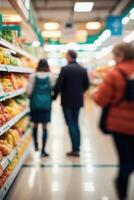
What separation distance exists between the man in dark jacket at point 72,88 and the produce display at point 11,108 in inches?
27.1

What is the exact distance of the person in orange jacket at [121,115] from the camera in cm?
343

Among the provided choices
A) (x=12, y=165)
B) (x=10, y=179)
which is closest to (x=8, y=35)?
(x=12, y=165)

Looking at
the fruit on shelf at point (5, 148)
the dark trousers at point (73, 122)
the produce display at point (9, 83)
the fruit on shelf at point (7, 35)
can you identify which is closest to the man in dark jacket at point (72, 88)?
the dark trousers at point (73, 122)

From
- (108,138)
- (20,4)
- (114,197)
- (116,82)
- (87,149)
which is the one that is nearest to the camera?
(116,82)

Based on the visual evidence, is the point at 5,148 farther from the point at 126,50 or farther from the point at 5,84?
the point at 126,50

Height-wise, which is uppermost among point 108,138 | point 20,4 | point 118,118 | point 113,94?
point 20,4

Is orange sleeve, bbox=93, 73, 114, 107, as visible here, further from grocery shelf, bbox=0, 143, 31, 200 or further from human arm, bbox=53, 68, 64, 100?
human arm, bbox=53, 68, 64, 100

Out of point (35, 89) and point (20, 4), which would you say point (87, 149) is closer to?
point (35, 89)

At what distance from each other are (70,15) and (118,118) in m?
14.5

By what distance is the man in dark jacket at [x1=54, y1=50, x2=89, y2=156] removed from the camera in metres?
6.29

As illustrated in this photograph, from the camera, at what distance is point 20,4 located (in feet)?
17.2

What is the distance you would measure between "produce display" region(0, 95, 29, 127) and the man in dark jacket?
0.69m

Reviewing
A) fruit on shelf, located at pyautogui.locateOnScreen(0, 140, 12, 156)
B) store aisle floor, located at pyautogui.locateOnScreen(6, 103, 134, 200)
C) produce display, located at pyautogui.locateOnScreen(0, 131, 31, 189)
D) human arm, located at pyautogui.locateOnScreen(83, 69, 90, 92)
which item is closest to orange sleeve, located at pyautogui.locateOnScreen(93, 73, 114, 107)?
store aisle floor, located at pyautogui.locateOnScreen(6, 103, 134, 200)

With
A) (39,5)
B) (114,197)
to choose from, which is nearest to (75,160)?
(114,197)
